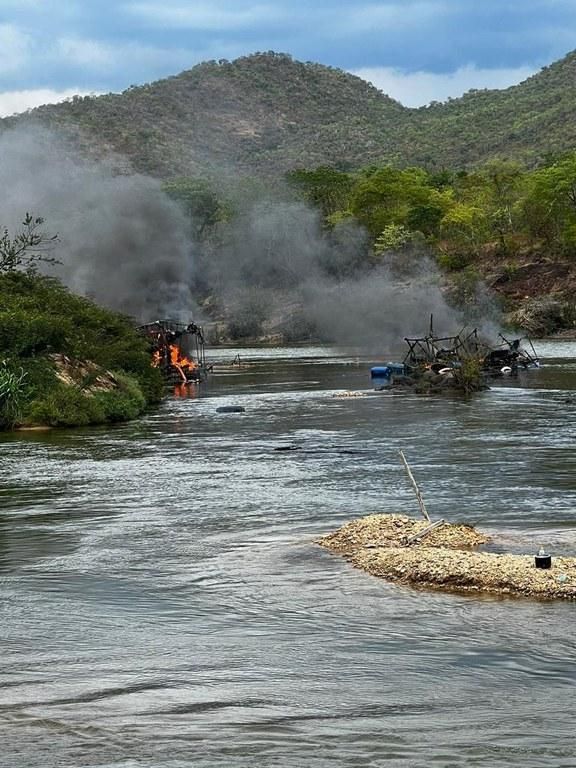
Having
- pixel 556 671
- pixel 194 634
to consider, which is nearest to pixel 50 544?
pixel 194 634

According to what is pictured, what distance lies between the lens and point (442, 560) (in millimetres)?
14375

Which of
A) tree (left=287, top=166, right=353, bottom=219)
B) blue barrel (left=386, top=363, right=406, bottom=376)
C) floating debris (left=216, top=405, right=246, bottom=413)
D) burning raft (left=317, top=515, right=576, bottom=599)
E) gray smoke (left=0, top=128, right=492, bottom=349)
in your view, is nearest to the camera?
burning raft (left=317, top=515, right=576, bottom=599)

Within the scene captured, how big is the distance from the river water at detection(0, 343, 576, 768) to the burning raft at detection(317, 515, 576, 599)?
13.2 inches

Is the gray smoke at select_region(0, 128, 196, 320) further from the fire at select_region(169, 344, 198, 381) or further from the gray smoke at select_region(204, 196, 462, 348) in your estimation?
the fire at select_region(169, 344, 198, 381)


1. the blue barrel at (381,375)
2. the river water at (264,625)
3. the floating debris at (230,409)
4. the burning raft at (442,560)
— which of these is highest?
the blue barrel at (381,375)

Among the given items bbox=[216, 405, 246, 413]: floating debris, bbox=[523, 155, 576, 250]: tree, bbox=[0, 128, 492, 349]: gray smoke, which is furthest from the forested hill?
bbox=[216, 405, 246, 413]: floating debris

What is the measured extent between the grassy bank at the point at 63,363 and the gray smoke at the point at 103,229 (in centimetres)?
4028

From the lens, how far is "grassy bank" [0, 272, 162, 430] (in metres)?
36.7

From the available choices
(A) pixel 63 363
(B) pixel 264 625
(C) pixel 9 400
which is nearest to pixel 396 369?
(A) pixel 63 363

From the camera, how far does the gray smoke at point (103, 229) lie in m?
89.1

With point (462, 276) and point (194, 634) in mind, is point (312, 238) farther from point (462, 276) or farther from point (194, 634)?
point (194, 634)

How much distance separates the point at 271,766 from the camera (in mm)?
8898

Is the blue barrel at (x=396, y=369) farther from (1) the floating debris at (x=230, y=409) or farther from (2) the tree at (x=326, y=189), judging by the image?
(2) the tree at (x=326, y=189)

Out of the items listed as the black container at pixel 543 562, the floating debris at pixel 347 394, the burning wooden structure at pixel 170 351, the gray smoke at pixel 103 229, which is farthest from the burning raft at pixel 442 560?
the gray smoke at pixel 103 229
